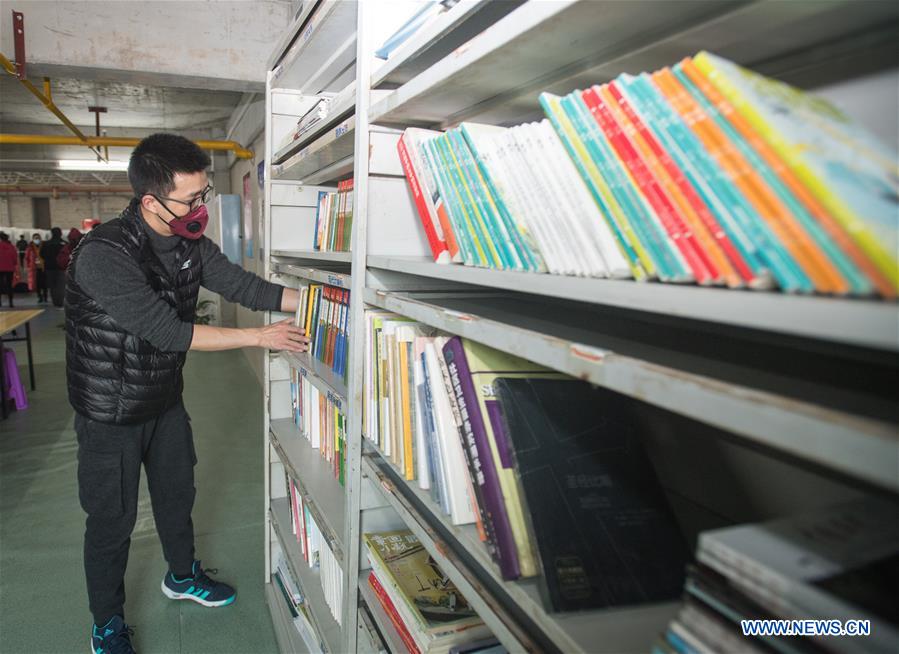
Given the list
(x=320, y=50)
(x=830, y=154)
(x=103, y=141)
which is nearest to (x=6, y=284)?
(x=103, y=141)

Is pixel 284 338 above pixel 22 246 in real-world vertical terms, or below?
above

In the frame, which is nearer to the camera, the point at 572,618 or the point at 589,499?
the point at 572,618

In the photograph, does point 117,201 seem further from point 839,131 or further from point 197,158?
point 839,131

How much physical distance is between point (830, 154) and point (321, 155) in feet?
5.51

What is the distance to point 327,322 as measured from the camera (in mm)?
1854

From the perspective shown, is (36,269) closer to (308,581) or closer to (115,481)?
(115,481)

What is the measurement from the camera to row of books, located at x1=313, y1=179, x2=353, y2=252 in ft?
5.98

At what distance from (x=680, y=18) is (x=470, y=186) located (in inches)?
15.3

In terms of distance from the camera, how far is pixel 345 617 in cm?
151

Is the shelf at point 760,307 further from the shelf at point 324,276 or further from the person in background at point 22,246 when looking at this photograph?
the person in background at point 22,246

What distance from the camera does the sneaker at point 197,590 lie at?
2479 millimetres

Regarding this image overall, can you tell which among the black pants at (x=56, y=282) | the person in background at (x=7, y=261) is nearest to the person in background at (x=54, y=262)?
the black pants at (x=56, y=282)

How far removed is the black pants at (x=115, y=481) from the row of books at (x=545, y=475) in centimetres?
154

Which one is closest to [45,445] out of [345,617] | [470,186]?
[345,617]
